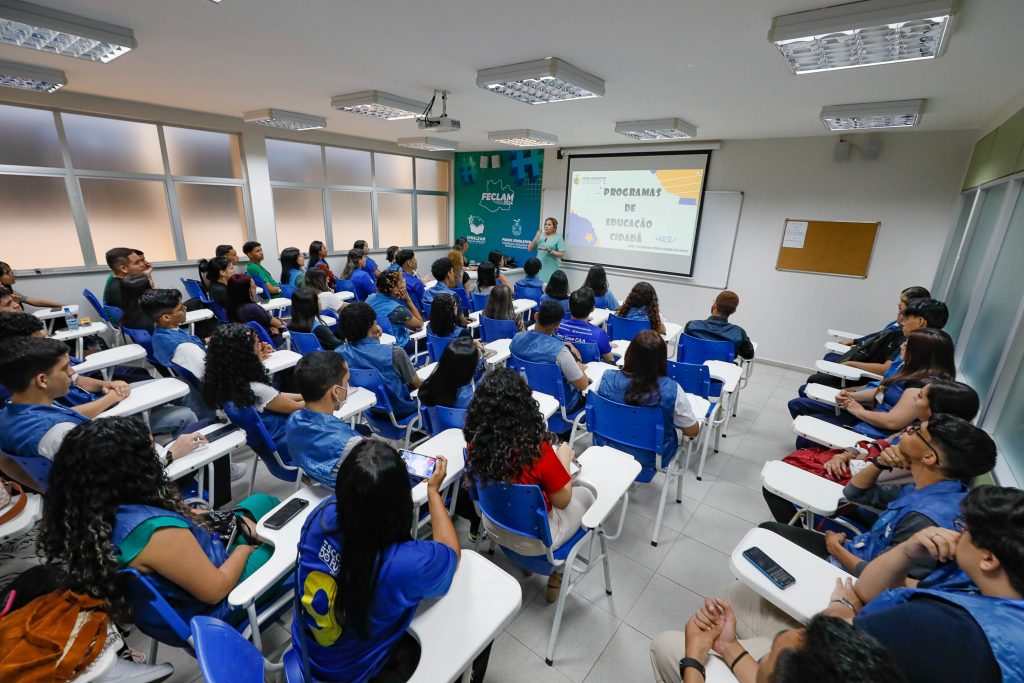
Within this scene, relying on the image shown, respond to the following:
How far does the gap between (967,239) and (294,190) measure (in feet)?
28.5

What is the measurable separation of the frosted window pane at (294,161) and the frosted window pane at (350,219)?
1.55 ft

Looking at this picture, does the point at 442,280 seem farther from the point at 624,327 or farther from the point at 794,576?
the point at 794,576

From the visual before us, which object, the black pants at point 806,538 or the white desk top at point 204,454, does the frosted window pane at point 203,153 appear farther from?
the black pants at point 806,538

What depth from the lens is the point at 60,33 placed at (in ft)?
8.29

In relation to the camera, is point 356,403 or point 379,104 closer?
point 356,403

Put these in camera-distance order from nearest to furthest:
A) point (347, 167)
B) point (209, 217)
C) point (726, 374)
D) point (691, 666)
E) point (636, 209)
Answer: point (691, 666) < point (726, 374) < point (209, 217) < point (636, 209) < point (347, 167)

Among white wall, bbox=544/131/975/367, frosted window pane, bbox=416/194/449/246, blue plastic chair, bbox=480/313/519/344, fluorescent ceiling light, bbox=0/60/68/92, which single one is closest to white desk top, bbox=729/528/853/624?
blue plastic chair, bbox=480/313/519/344

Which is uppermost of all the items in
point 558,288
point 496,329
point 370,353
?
point 558,288

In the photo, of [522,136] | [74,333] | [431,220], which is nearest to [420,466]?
[74,333]

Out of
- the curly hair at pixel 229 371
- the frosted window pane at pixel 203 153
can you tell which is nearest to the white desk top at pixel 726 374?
the curly hair at pixel 229 371

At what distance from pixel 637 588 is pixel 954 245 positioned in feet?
16.7

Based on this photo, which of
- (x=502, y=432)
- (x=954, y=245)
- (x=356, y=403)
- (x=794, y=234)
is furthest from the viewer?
(x=794, y=234)

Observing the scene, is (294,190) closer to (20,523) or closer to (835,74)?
(20,523)

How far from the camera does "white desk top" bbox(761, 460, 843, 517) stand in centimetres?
177
